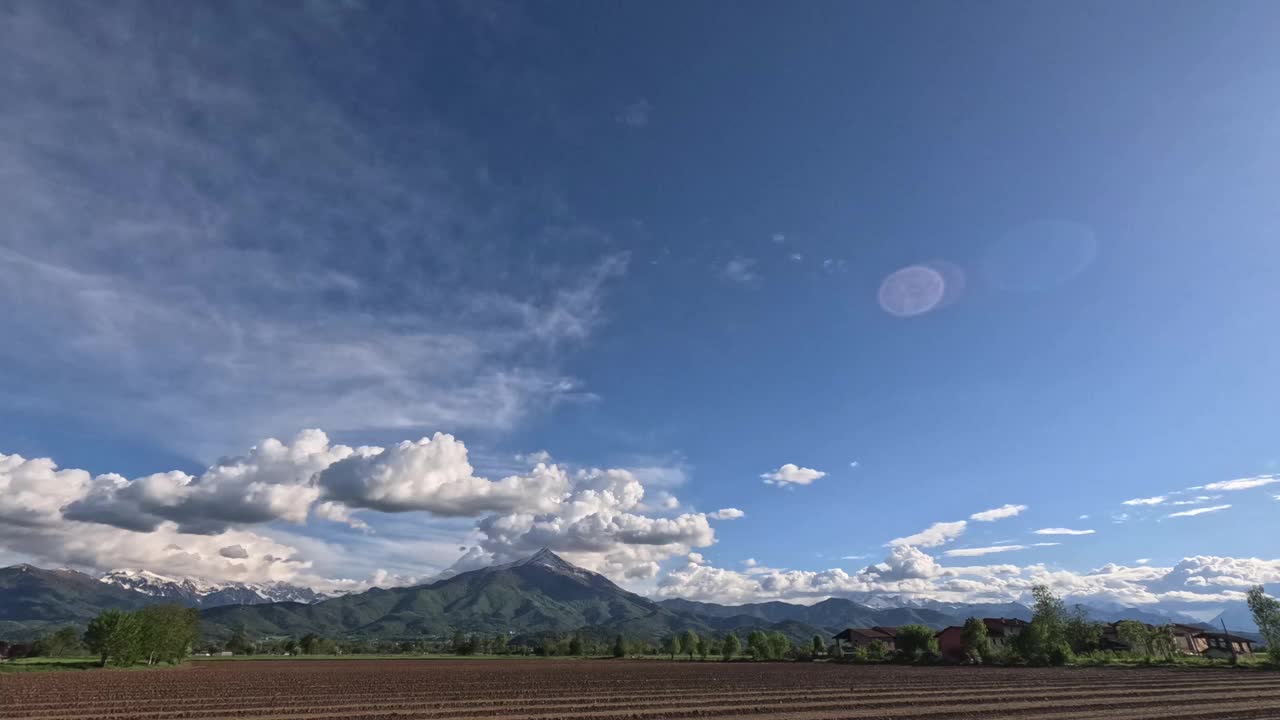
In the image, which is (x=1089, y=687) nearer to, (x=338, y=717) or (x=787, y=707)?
(x=787, y=707)

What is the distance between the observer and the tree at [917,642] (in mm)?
123688

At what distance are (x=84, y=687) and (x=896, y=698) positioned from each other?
78.6 metres

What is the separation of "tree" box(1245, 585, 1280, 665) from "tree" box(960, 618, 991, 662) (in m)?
39.3

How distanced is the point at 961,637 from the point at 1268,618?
48236 millimetres

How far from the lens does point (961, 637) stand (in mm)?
128250

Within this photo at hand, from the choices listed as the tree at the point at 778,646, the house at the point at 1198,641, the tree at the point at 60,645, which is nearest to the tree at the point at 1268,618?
the house at the point at 1198,641

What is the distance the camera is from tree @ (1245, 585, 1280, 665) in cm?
9844

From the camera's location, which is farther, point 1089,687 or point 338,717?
point 1089,687

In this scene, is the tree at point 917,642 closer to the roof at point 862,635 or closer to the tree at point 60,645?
the roof at point 862,635

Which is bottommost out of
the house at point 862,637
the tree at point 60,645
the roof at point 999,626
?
the tree at point 60,645

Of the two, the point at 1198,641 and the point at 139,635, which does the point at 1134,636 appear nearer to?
the point at 1198,641

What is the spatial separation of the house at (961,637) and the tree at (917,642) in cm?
456

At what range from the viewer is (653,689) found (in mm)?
61719

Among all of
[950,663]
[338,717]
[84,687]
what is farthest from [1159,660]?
[84,687]
